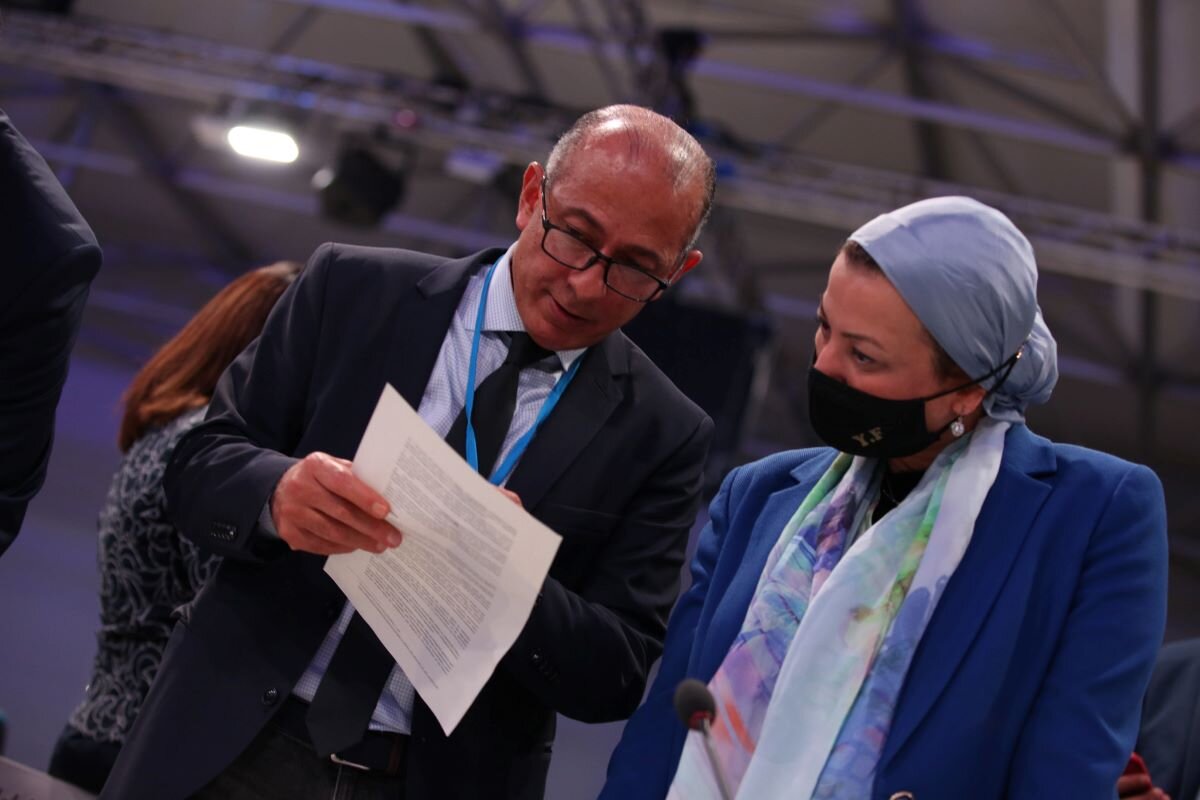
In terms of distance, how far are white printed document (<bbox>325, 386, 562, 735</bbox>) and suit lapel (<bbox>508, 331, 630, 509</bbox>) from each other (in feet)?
0.91

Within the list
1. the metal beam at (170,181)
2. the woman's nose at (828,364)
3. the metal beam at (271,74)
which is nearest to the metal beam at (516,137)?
the metal beam at (271,74)

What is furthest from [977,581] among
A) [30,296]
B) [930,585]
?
[30,296]

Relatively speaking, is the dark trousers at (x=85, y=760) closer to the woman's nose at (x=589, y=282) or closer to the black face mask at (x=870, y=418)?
the woman's nose at (x=589, y=282)

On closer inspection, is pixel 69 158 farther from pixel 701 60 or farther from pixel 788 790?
pixel 788 790

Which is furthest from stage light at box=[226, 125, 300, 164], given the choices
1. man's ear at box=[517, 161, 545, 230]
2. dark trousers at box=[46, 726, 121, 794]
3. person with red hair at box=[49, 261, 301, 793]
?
man's ear at box=[517, 161, 545, 230]

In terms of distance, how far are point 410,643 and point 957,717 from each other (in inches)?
24.5

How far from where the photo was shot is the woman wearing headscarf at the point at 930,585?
156 cm

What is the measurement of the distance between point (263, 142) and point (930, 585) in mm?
6641

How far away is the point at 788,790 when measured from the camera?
157 centimetres

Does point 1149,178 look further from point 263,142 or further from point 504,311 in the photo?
point 504,311

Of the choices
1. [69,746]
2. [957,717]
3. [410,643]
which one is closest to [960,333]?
[957,717]

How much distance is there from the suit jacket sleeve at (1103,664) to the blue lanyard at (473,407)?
707 millimetres

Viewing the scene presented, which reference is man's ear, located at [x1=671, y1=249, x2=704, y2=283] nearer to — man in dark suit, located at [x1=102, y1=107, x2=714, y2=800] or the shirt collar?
man in dark suit, located at [x1=102, y1=107, x2=714, y2=800]

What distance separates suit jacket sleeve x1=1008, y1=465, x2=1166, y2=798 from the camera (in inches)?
59.4
